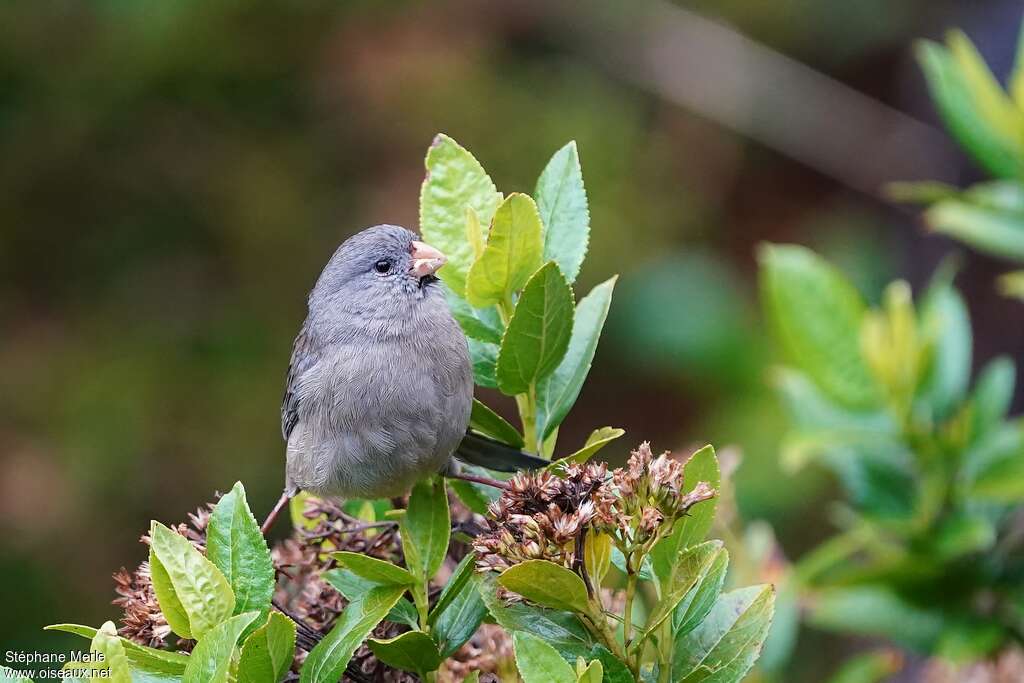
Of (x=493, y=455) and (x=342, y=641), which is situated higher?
(x=493, y=455)

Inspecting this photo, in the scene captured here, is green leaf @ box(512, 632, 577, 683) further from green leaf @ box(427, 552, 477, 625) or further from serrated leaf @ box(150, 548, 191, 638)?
serrated leaf @ box(150, 548, 191, 638)

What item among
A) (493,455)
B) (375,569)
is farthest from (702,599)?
(493,455)

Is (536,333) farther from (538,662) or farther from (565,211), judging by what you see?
Answer: (538,662)

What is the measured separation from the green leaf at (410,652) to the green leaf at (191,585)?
0.22 m

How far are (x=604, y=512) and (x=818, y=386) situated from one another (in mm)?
1557

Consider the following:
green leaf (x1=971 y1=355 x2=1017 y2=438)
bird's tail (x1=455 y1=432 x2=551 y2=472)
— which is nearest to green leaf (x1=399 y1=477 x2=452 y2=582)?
bird's tail (x1=455 y1=432 x2=551 y2=472)

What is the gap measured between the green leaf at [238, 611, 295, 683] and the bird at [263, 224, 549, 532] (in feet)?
1.65

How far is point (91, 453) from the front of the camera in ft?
21.3

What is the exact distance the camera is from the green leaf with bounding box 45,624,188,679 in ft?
Answer: 5.32

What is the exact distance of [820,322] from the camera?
292cm

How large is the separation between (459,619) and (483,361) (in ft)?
1.64

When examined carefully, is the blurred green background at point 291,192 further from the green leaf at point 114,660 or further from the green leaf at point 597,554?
the green leaf at point 114,660

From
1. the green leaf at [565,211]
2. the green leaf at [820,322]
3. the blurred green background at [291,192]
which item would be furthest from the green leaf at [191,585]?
the blurred green background at [291,192]

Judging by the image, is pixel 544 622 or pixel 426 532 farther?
pixel 426 532
